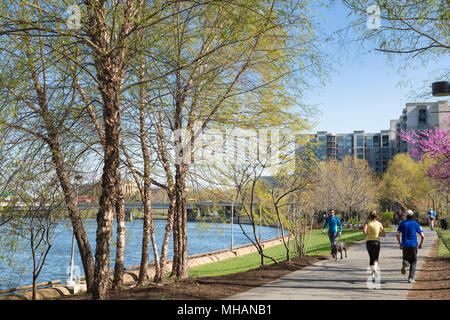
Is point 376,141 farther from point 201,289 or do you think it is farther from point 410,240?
point 201,289

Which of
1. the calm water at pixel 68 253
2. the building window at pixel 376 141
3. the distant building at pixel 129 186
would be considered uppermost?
the building window at pixel 376 141

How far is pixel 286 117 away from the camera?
10.8 m

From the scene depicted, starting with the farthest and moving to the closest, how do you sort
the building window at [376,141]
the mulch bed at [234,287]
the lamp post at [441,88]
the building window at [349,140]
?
the building window at [349,140], the building window at [376,141], the lamp post at [441,88], the mulch bed at [234,287]

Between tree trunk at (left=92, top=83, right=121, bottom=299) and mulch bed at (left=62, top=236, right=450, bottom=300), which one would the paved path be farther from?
tree trunk at (left=92, top=83, right=121, bottom=299)

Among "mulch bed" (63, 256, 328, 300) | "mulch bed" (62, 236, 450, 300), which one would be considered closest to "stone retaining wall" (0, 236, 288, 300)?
"mulch bed" (62, 236, 450, 300)

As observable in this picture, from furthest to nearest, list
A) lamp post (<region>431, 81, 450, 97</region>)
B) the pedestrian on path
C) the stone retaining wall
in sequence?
the stone retaining wall < the pedestrian on path < lamp post (<region>431, 81, 450, 97</region>)

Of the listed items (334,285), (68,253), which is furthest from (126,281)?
(68,253)

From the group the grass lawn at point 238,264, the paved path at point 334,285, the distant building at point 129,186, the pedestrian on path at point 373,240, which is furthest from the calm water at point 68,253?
the pedestrian on path at point 373,240

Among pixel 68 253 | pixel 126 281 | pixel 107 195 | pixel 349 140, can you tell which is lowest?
pixel 68 253

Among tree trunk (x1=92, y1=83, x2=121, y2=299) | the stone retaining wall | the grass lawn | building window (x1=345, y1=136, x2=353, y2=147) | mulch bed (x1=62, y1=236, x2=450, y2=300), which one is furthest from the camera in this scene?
building window (x1=345, y1=136, x2=353, y2=147)

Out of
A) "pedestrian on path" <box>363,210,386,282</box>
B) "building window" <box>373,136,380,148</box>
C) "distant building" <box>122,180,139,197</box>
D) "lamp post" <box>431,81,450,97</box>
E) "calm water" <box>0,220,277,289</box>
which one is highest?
"building window" <box>373,136,380,148</box>

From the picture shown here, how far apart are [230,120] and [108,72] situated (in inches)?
153

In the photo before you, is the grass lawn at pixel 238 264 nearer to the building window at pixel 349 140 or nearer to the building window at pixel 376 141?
the building window at pixel 376 141
